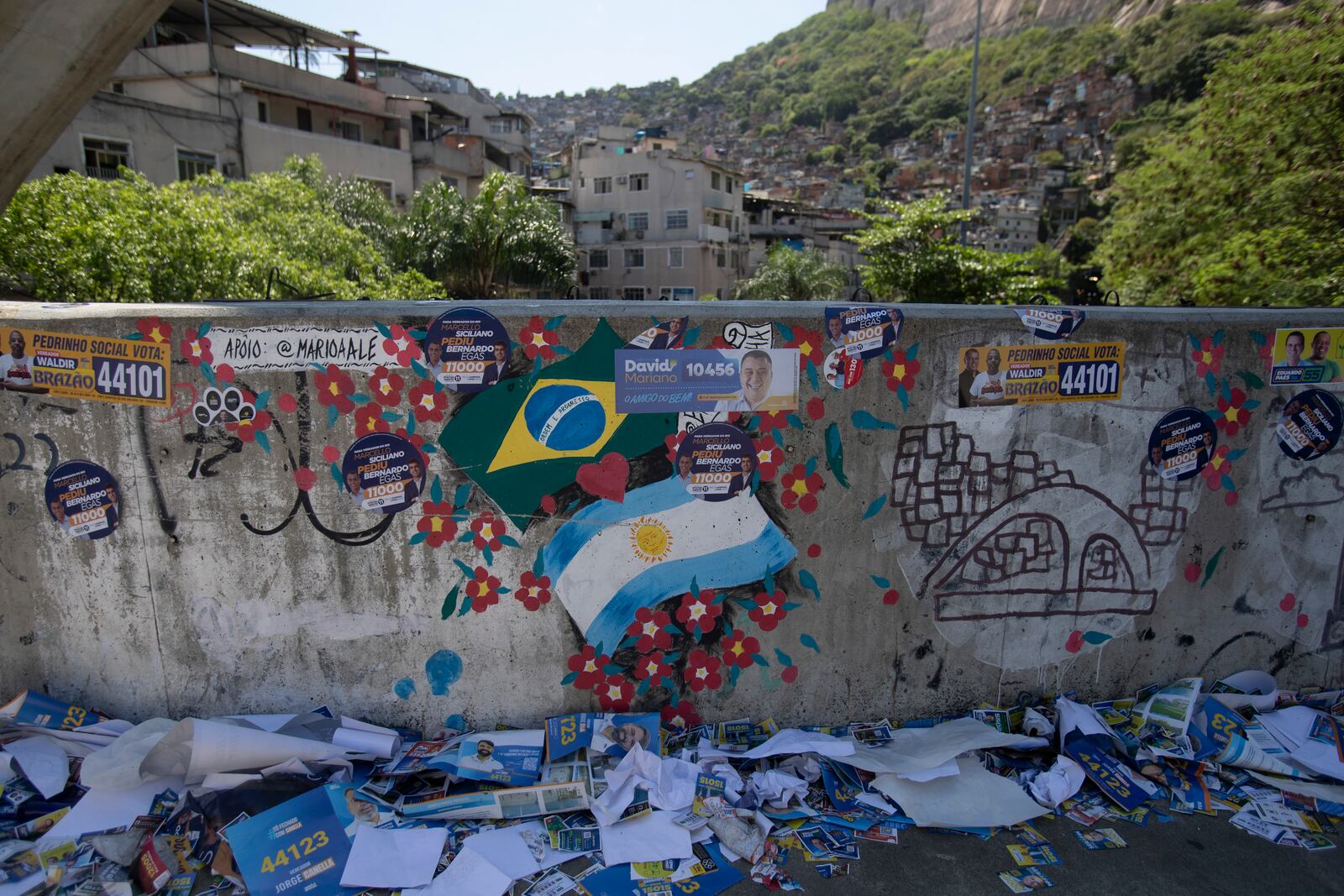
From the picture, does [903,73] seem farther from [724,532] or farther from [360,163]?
[724,532]

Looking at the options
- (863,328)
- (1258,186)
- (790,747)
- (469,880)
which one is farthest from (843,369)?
(1258,186)

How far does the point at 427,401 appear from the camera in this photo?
3.33 m

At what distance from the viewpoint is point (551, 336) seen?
333cm

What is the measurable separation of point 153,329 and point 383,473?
3.73ft

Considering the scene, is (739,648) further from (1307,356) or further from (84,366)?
(1307,356)

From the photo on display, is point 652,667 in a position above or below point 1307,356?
below

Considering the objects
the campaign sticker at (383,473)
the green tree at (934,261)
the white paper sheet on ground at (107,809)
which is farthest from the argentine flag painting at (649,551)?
the green tree at (934,261)

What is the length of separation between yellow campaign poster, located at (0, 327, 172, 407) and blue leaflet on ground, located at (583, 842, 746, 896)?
2707 mm

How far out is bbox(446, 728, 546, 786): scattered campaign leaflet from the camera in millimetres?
3307

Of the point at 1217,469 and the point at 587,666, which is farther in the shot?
the point at 1217,469

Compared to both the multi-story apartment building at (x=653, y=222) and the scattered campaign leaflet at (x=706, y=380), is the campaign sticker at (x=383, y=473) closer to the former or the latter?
the scattered campaign leaflet at (x=706, y=380)

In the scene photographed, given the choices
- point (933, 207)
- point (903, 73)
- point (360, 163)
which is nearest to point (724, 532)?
point (933, 207)

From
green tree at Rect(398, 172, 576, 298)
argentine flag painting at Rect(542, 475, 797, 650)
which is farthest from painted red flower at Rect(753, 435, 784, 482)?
green tree at Rect(398, 172, 576, 298)

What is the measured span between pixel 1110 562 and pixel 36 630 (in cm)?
519
